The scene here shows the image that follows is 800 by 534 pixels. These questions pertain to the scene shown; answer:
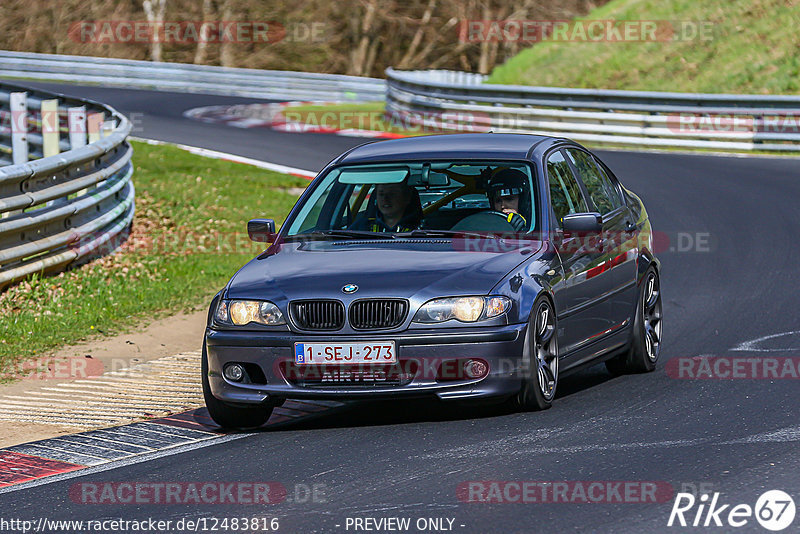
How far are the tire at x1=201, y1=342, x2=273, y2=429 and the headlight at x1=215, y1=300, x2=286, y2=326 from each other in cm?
28

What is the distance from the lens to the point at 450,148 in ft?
28.6

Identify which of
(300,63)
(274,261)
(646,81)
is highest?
(274,261)

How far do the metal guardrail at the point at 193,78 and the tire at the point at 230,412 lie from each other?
29.5 meters

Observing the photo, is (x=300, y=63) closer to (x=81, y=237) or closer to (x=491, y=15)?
(x=491, y=15)

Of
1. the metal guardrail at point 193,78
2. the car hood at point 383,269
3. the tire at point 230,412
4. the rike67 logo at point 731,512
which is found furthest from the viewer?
the metal guardrail at point 193,78

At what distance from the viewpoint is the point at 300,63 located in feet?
197

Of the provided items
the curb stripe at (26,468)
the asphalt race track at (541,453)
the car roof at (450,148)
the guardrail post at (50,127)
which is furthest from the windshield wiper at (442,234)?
the guardrail post at (50,127)

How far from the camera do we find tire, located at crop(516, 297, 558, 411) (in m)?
7.40

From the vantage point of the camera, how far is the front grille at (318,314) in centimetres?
723

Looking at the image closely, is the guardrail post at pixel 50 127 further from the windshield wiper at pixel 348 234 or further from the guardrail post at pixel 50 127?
the windshield wiper at pixel 348 234

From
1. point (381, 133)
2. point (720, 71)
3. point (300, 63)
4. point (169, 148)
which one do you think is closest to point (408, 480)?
point (169, 148)

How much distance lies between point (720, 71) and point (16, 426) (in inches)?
1035

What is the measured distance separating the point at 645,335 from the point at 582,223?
58.5 inches

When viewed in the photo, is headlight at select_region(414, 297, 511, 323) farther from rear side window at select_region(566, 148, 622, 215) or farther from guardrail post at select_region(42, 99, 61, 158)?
guardrail post at select_region(42, 99, 61, 158)
